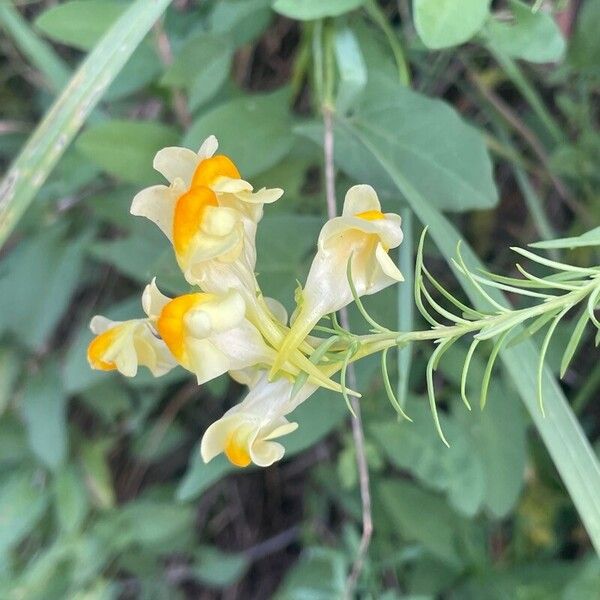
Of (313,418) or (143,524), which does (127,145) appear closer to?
(313,418)

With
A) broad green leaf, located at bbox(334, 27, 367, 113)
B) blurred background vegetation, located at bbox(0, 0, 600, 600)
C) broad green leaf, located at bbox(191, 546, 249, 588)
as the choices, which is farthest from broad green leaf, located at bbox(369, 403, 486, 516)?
broad green leaf, located at bbox(191, 546, 249, 588)

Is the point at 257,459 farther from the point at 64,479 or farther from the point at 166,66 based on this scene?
the point at 64,479

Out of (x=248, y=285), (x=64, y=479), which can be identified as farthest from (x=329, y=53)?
(x=64, y=479)

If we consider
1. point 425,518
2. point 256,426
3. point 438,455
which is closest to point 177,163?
point 256,426

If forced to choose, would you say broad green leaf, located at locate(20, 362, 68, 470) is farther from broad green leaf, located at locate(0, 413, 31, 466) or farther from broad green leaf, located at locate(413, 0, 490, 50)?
broad green leaf, located at locate(413, 0, 490, 50)

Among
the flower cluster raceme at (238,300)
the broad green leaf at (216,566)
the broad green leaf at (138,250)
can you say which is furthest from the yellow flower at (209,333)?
the broad green leaf at (216,566)
